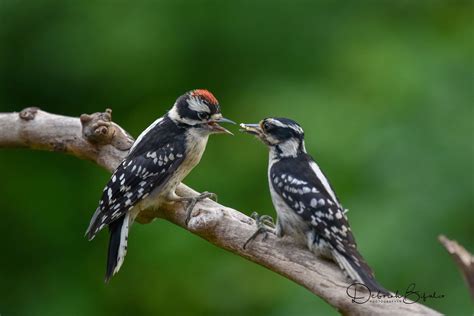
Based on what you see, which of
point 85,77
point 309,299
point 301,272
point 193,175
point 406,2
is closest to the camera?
point 301,272

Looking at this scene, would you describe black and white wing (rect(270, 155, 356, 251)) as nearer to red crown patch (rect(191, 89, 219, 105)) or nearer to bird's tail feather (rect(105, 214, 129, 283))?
red crown patch (rect(191, 89, 219, 105))

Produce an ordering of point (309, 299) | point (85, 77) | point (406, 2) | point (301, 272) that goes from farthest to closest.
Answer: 1. point (406, 2)
2. point (85, 77)
3. point (309, 299)
4. point (301, 272)

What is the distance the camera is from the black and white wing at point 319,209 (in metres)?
4.30

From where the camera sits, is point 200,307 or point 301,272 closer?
point 301,272

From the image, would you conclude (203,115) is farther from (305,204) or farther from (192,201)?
(305,204)

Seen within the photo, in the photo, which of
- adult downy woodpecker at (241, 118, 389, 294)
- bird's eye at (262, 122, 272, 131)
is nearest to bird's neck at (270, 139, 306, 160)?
adult downy woodpecker at (241, 118, 389, 294)

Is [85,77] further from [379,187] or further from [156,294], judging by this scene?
[379,187]

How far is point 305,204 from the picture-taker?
452 centimetres

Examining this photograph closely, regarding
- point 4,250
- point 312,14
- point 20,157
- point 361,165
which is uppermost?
point 312,14

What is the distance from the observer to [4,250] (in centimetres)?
724

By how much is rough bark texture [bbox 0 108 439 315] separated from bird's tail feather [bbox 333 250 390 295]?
0.07 metres

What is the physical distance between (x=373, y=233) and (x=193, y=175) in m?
1.44

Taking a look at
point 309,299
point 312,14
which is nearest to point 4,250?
point 309,299

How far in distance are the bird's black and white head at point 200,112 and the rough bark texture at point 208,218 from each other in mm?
386
